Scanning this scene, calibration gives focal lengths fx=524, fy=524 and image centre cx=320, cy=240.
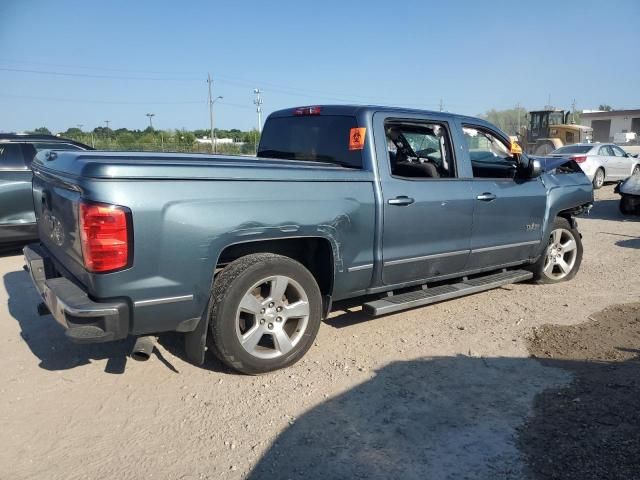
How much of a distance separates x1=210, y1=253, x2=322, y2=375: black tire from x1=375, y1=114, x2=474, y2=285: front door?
77cm

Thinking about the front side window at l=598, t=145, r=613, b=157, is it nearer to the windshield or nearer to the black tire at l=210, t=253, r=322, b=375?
the windshield

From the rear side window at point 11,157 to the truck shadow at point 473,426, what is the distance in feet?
20.1

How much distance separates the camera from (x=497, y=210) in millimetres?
5070

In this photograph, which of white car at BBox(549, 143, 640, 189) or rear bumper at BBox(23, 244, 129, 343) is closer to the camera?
rear bumper at BBox(23, 244, 129, 343)

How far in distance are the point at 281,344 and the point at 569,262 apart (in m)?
4.21

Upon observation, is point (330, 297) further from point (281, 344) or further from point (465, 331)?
point (465, 331)

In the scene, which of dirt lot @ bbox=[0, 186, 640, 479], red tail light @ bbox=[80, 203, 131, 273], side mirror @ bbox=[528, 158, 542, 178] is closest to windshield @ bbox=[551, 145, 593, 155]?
side mirror @ bbox=[528, 158, 542, 178]

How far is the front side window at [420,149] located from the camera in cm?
479

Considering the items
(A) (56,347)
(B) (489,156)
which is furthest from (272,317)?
(B) (489,156)

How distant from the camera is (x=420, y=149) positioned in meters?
5.28

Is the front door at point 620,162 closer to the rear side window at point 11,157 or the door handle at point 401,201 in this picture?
the door handle at point 401,201

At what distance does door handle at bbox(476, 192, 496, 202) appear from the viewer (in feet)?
16.0

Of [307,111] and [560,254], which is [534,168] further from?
[307,111]

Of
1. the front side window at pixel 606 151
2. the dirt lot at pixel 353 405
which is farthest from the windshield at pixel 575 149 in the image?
the dirt lot at pixel 353 405
